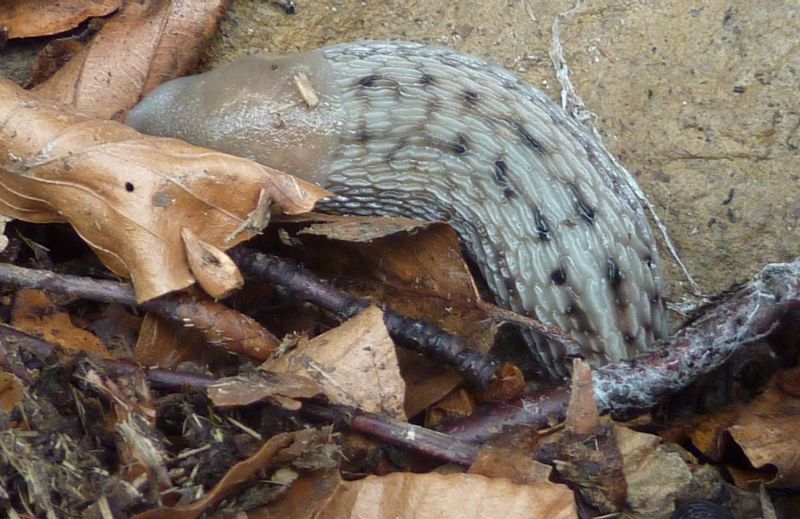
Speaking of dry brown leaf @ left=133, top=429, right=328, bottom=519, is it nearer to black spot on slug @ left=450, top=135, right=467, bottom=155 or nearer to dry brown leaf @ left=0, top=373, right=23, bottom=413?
dry brown leaf @ left=0, top=373, right=23, bottom=413

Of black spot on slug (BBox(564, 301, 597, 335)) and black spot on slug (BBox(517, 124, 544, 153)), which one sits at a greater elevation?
black spot on slug (BBox(517, 124, 544, 153))

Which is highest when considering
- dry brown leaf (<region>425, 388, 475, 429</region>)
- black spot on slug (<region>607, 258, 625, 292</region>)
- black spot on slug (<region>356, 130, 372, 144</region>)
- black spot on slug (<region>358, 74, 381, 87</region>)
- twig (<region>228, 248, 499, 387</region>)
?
black spot on slug (<region>358, 74, 381, 87</region>)

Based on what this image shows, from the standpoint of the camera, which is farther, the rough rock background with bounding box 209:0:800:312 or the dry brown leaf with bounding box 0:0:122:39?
the dry brown leaf with bounding box 0:0:122:39

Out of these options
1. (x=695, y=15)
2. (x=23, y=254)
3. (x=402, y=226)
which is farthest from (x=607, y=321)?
(x=23, y=254)

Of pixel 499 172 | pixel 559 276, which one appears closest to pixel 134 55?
pixel 499 172

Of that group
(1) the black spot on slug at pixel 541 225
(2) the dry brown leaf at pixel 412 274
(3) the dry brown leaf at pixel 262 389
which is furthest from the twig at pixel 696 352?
(3) the dry brown leaf at pixel 262 389

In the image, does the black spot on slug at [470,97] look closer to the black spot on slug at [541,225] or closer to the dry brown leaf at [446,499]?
the black spot on slug at [541,225]

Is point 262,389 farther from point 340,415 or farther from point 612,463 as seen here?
point 612,463

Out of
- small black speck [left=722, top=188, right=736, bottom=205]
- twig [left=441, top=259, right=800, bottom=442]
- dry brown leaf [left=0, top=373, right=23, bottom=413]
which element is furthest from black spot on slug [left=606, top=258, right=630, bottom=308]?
dry brown leaf [left=0, top=373, right=23, bottom=413]
